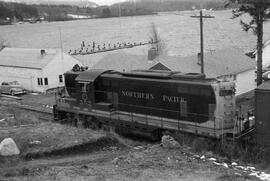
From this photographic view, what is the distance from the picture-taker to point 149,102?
21984 mm

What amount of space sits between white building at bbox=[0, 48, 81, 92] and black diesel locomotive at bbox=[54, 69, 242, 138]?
1595cm

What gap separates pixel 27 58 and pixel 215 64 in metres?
20.6

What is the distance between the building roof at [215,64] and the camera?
33.6 m

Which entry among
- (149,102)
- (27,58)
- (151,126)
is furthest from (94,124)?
(27,58)

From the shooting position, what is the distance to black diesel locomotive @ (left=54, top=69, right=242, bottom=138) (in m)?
19.2

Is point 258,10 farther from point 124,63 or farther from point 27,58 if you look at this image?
point 27,58

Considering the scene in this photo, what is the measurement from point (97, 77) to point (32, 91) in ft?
66.4

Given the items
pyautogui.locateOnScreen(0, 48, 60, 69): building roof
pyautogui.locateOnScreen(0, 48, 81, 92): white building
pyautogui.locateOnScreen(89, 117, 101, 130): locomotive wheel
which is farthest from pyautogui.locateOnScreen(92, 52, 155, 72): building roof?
pyautogui.locateOnScreen(89, 117, 101, 130): locomotive wheel

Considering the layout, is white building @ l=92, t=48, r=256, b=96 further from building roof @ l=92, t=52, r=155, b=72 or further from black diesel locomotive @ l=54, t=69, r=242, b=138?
black diesel locomotive @ l=54, t=69, r=242, b=138

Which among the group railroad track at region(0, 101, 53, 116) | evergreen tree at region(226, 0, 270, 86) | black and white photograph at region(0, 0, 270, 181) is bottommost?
railroad track at region(0, 101, 53, 116)

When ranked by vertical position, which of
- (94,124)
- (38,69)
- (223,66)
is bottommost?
(94,124)

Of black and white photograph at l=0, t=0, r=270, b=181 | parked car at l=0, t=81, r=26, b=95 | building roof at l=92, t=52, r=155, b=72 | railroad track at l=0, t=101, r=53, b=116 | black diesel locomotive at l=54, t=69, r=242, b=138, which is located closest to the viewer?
black and white photograph at l=0, t=0, r=270, b=181

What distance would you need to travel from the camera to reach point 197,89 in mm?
19641

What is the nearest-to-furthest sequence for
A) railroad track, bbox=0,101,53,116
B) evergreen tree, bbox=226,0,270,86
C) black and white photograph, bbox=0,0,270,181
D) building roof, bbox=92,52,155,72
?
black and white photograph, bbox=0,0,270,181, evergreen tree, bbox=226,0,270,86, railroad track, bbox=0,101,53,116, building roof, bbox=92,52,155,72
